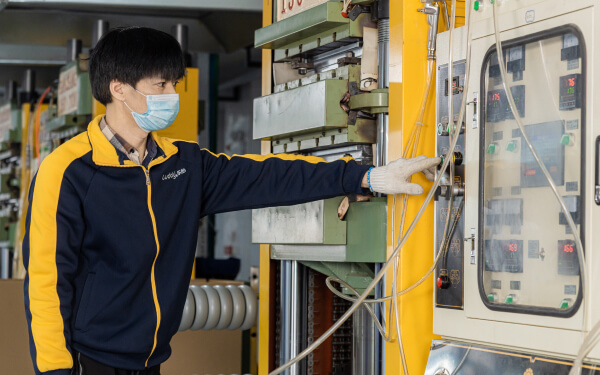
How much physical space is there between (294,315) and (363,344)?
34 cm

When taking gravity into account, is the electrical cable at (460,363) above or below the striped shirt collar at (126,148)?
below

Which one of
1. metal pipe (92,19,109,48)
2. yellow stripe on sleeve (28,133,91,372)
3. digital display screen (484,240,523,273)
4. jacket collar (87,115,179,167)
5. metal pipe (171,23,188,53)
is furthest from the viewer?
metal pipe (92,19,109,48)

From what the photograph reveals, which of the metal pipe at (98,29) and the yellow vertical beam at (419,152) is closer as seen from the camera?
the yellow vertical beam at (419,152)

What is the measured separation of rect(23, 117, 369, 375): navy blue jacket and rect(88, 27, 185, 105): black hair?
14 centimetres

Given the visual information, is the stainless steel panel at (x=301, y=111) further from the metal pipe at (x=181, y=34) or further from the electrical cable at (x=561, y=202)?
the metal pipe at (x=181, y=34)

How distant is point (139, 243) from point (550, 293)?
3.42 ft

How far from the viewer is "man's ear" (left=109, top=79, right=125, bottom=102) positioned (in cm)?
208

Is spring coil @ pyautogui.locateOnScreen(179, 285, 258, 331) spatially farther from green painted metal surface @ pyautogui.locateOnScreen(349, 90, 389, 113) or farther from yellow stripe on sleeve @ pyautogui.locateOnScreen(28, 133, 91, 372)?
green painted metal surface @ pyautogui.locateOnScreen(349, 90, 389, 113)

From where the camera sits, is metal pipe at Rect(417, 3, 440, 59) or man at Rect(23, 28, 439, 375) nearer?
man at Rect(23, 28, 439, 375)

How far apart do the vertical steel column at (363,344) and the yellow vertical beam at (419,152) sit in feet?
0.55

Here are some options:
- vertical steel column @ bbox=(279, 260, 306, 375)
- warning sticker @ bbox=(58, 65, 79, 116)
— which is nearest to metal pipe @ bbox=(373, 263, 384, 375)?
vertical steel column @ bbox=(279, 260, 306, 375)

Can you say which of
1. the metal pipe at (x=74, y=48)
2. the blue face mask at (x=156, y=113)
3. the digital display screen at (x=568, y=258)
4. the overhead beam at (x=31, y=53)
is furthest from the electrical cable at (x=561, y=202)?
the overhead beam at (x=31, y=53)

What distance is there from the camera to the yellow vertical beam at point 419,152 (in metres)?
2.04

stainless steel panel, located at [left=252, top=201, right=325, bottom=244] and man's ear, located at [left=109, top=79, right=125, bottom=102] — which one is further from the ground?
man's ear, located at [left=109, top=79, right=125, bottom=102]
